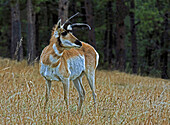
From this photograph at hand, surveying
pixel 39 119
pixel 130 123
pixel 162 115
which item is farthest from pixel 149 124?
pixel 39 119

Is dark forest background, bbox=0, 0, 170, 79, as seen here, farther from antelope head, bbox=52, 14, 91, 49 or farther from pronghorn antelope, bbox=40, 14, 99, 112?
antelope head, bbox=52, 14, 91, 49

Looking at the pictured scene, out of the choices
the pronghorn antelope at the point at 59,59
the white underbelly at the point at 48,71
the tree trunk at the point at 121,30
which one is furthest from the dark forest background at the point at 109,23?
the white underbelly at the point at 48,71

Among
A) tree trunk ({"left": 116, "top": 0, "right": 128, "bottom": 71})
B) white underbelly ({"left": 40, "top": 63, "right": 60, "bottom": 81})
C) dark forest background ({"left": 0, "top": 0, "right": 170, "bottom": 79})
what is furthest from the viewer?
tree trunk ({"left": 116, "top": 0, "right": 128, "bottom": 71})

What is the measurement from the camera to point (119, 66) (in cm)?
1614

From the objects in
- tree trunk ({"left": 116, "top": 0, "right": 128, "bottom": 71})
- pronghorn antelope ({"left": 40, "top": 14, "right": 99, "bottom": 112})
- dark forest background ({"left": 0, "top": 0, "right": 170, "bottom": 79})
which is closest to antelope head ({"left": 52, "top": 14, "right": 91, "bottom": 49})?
pronghorn antelope ({"left": 40, "top": 14, "right": 99, "bottom": 112})

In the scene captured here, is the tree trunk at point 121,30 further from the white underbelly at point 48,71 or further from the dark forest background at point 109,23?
the white underbelly at point 48,71

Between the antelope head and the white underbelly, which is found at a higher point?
the antelope head

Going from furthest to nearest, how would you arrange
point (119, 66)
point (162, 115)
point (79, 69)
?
point (119, 66), point (79, 69), point (162, 115)

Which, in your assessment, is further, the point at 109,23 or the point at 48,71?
the point at 109,23

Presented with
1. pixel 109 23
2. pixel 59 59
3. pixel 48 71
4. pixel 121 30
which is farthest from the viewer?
pixel 109 23

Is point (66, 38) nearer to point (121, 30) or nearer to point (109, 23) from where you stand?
point (121, 30)

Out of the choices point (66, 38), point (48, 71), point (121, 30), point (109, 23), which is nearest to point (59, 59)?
point (48, 71)

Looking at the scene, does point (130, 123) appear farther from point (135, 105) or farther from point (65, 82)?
point (65, 82)

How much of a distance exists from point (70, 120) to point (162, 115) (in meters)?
1.88
